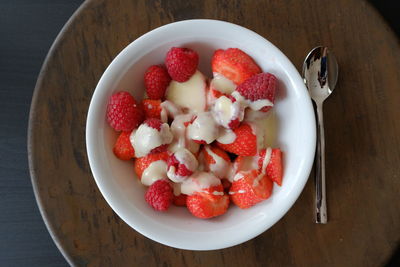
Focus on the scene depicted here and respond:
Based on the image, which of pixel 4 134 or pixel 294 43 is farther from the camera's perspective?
pixel 4 134

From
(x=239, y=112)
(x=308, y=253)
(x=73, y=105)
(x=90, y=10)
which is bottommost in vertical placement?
(x=308, y=253)

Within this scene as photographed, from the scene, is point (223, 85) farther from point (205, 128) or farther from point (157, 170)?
point (157, 170)

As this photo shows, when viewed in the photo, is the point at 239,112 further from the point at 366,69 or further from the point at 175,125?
the point at 366,69

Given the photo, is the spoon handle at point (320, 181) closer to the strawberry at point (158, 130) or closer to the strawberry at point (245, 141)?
the strawberry at point (245, 141)

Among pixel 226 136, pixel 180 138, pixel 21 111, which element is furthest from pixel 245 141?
pixel 21 111

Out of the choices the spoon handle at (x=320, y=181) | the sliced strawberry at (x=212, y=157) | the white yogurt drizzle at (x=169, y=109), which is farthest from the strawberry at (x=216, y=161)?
the spoon handle at (x=320, y=181)

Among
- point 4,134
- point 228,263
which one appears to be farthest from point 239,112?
point 4,134
